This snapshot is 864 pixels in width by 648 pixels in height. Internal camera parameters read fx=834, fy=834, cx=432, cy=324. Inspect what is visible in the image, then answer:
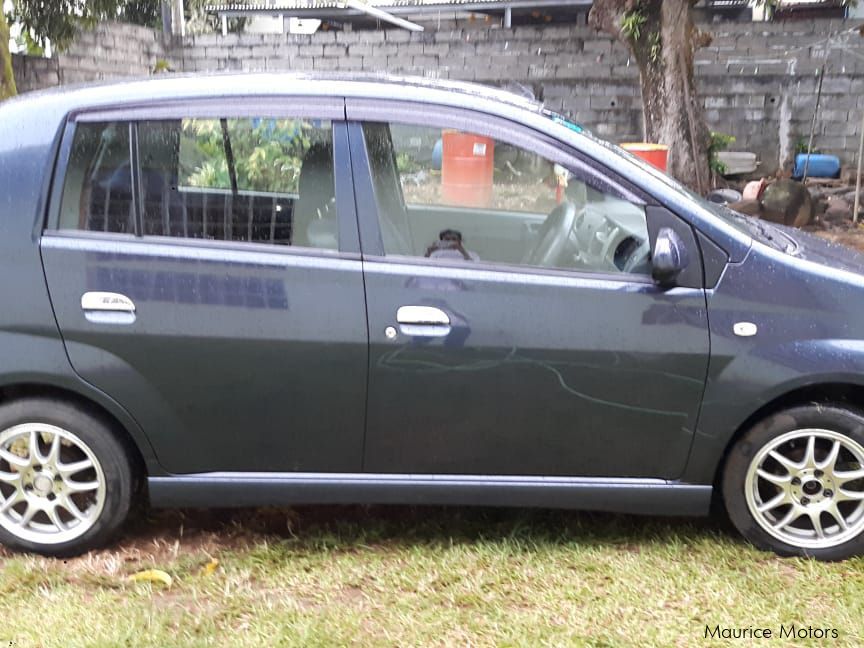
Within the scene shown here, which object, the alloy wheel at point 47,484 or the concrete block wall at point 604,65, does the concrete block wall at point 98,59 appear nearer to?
the concrete block wall at point 604,65

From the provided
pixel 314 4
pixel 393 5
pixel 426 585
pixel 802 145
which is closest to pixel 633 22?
pixel 802 145

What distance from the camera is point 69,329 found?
289 cm

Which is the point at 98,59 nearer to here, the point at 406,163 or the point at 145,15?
the point at 145,15

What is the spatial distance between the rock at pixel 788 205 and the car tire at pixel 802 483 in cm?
702

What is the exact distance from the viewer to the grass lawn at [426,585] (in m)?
2.72

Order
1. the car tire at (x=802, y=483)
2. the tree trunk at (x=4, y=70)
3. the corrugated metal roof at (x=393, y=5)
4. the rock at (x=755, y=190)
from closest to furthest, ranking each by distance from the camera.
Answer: the car tire at (x=802, y=483), the tree trunk at (x=4, y=70), the rock at (x=755, y=190), the corrugated metal roof at (x=393, y=5)

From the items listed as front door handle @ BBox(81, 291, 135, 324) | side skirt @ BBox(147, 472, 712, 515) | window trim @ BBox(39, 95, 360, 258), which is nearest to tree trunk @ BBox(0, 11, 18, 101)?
window trim @ BBox(39, 95, 360, 258)

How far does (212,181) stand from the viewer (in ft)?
9.98

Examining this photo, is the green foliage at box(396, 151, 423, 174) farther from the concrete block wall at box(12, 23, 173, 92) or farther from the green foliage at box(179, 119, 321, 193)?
the concrete block wall at box(12, 23, 173, 92)

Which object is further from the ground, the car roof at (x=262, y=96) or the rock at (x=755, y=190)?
the car roof at (x=262, y=96)

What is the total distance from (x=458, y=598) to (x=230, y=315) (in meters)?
1.27

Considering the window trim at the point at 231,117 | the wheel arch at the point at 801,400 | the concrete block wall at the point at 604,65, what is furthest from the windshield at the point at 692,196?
the concrete block wall at the point at 604,65

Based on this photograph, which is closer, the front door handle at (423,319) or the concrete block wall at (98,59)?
the front door handle at (423,319)

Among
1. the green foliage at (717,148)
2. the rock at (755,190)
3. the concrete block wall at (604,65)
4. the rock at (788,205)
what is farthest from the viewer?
the concrete block wall at (604,65)
